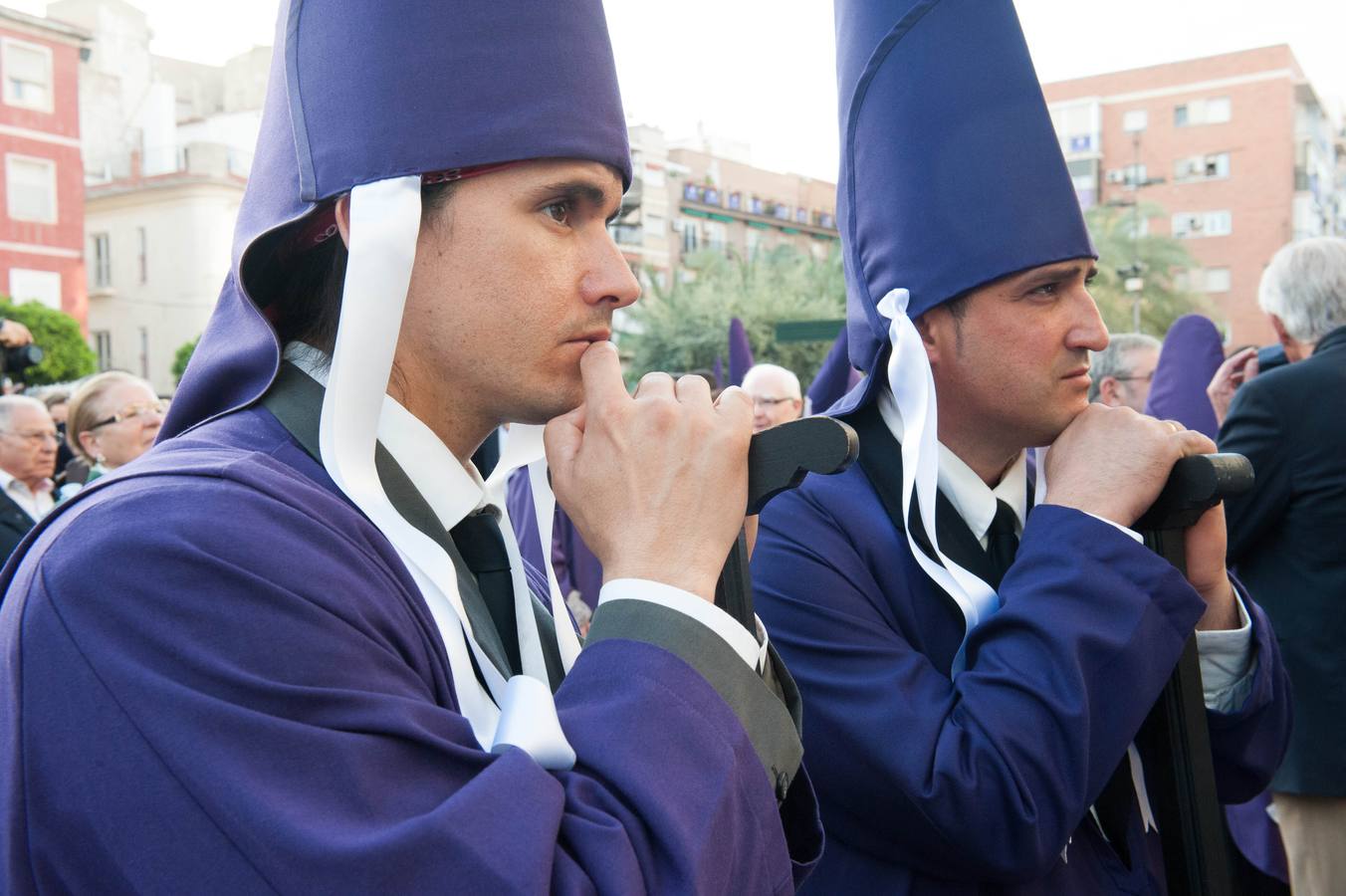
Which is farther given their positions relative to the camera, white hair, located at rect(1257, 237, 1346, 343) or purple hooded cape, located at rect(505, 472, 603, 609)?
purple hooded cape, located at rect(505, 472, 603, 609)

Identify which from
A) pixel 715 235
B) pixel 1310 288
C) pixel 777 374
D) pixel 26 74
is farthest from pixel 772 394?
pixel 715 235

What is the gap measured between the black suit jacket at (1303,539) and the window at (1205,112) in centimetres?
5790

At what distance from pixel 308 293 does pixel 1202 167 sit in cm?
5976

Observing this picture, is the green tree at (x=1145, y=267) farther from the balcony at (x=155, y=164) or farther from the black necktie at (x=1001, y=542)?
the black necktie at (x=1001, y=542)

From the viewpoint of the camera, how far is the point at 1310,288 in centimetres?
391

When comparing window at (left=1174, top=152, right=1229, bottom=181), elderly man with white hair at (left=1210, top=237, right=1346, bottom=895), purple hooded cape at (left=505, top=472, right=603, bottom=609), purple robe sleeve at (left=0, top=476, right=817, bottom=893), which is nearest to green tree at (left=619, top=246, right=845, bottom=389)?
purple hooded cape at (left=505, top=472, right=603, bottom=609)

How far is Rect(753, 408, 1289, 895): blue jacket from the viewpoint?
184cm

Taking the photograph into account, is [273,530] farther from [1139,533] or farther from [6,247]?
[6,247]

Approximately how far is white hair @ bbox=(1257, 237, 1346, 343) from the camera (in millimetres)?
5695

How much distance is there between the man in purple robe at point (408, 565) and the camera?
1085 mm

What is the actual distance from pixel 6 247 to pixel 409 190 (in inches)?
1473

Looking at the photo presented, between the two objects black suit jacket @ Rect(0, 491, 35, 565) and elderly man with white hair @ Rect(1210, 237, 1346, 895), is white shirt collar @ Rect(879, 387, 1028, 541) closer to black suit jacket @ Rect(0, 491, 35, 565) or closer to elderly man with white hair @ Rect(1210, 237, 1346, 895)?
elderly man with white hair @ Rect(1210, 237, 1346, 895)

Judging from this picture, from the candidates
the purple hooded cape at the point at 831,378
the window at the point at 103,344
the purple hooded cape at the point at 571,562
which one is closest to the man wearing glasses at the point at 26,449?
the purple hooded cape at the point at 571,562

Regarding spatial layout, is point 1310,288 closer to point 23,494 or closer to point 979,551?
point 979,551
